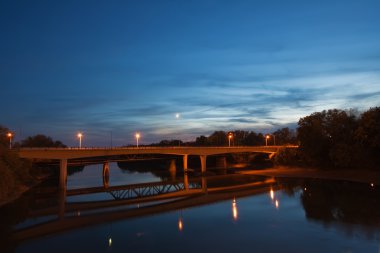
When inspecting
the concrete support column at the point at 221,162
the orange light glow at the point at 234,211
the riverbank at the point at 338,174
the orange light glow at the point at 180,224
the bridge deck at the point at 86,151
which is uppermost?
the bridge deck at the point at 86,151

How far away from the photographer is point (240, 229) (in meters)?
33.2

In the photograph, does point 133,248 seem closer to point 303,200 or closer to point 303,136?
point 303,200

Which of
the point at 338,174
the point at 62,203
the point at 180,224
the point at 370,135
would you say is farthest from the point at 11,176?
the point at 370,135

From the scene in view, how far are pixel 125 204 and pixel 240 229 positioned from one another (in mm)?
22660

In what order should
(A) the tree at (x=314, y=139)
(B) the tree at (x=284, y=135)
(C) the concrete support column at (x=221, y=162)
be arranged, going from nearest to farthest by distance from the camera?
(A) the tree at (x=314, y=139), (C) the concrete support column at (x=221, y=162), (B) the tree at (x=284, y=135)

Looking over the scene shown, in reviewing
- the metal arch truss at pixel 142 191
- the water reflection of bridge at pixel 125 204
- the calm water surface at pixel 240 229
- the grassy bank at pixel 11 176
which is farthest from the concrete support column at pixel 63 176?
the calm water surface at pixel 240 229

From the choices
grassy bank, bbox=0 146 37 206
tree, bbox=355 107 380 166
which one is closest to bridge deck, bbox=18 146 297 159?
grassy bank, bbox=0 146 37 206

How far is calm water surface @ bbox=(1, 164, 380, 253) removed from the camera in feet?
90.3

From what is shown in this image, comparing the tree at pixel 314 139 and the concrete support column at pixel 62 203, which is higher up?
the tree at pixel 314 139

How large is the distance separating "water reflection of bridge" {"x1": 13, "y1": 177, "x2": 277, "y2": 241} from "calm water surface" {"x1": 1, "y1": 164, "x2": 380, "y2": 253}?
1036mm

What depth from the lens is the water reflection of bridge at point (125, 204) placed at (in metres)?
38.7

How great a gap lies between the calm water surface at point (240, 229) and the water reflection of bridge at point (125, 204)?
104 cm

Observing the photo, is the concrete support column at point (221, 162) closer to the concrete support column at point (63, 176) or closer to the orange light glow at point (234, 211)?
the concrete support column at point (63, 176)

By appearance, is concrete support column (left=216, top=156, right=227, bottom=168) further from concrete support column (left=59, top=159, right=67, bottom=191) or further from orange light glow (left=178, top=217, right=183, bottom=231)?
orange light glow (left=178, top=217, right=183, bottom=231)
